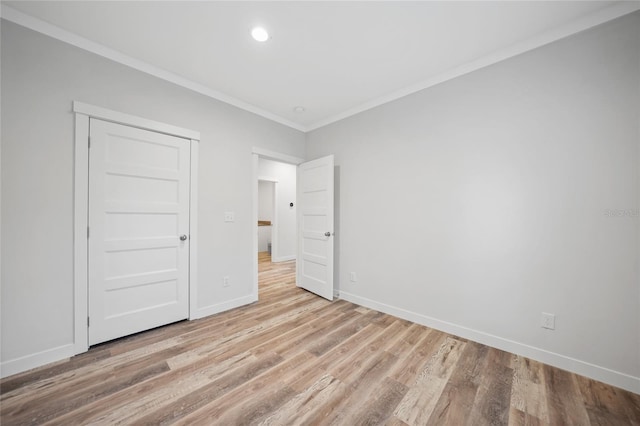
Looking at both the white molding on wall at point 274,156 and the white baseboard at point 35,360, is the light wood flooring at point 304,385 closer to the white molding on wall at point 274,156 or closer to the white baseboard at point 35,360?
the white baseboard at point 35,360

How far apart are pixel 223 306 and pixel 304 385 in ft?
5.41

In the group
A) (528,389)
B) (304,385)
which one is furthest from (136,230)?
(528,389)

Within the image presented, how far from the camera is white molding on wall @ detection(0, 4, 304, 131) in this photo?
1798 mm

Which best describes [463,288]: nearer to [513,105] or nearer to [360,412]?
[360,412]

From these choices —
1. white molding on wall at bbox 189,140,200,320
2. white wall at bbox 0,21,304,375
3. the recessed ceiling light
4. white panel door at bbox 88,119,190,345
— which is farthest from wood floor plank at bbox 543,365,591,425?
white wall at bbox 0,21,304,375

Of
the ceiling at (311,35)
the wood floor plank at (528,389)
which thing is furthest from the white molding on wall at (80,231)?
the wood floor plank at (528,389)

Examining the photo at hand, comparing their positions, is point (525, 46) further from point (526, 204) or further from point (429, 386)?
point (429, 386)

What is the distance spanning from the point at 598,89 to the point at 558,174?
646 millimetres

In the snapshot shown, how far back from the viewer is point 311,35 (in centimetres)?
201

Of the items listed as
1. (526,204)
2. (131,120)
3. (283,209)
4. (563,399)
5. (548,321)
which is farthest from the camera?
(283,209)

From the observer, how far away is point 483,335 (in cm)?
Answer: 226

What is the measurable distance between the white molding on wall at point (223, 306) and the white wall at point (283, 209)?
2878 mm

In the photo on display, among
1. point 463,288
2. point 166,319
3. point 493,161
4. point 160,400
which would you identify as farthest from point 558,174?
point 166,319

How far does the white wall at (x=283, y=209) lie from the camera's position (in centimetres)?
608
